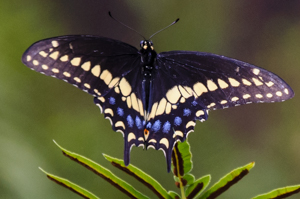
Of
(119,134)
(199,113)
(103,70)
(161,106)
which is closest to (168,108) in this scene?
(161,106)

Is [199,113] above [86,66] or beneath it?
beneath

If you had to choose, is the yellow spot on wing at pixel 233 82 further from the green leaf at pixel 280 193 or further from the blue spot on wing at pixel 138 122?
the green leaf at pixel 280 193

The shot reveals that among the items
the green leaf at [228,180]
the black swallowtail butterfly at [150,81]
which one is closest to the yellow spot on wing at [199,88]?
the black swallowtail butterfly at [150,81]

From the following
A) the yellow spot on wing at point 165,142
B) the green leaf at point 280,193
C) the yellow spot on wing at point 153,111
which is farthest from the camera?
the yellow spot on wing at point 153,111

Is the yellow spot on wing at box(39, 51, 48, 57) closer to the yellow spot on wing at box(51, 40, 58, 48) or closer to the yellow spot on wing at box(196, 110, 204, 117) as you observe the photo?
the yellow spot on wing at box(51, 40, 58, 48)

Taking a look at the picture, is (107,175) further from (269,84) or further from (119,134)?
(119,134)

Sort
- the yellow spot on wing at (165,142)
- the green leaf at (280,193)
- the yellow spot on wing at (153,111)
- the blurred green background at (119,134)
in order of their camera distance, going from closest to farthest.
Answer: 1. the green leaf at (280,193)
2. the yellow spot on wing at (165,142)
3. the yellow spot on wing at (153,111)
4. the blurred green background at (119,134)

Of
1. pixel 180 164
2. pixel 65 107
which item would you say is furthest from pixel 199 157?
pixel 180 164
